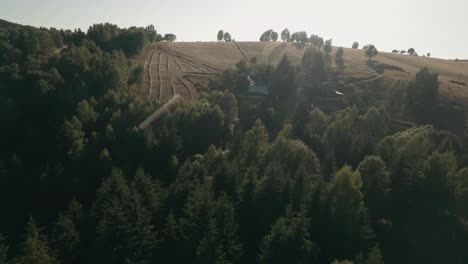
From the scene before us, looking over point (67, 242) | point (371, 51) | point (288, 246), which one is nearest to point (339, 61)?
point (371, 51)

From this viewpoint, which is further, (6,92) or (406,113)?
(406,113)

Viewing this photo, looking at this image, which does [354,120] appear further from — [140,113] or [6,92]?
[6,92]

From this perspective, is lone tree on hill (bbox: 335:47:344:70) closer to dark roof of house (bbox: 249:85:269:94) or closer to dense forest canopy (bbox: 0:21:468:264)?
dense forest canopy (bbox: 0:21:468:264)

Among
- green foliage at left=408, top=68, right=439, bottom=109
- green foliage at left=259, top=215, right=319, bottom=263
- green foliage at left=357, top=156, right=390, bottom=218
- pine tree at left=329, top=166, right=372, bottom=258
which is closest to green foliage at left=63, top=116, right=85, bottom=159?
green foliage at left=259, top=215, right=319, bottom=263

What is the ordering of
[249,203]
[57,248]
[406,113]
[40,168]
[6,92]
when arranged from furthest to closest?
[406,113], [6,92], [40,168], [249,203], [57,248]

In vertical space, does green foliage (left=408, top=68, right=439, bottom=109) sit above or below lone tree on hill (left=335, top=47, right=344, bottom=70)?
below

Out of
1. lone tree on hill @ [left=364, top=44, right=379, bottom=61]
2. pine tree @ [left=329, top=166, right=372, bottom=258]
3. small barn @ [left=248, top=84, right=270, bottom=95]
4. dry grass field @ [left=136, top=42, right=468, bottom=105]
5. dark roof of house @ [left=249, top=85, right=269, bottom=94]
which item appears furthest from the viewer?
lone tree on hill @ [left=364, top=44, right=379, bottom=61]

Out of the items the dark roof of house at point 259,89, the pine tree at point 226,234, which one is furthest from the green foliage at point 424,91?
the pine tree at point 226,234

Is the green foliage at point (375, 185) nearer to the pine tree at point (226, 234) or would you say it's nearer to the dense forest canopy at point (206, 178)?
the dense forest canopy at point (206, 178)

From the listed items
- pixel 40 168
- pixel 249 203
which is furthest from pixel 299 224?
pixel 40 168
